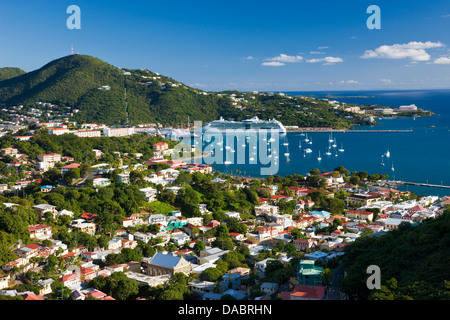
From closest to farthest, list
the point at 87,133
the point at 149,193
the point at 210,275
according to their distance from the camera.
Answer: the point at 210,275
the point at 149,193
the point at 87,133

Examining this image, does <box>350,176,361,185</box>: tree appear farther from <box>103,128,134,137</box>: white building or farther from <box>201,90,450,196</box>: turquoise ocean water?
<box>103,128,134,137</box>: white building

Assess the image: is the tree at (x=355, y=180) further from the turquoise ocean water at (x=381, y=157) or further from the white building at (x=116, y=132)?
the white building at (x=116, y=132)

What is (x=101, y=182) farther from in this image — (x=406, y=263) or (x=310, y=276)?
(x=406, y=263)

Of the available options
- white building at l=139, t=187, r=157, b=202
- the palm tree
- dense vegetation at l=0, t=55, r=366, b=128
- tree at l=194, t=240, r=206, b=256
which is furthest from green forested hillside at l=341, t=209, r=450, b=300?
dense vegetation at l=0, t=55, r=366, b=128

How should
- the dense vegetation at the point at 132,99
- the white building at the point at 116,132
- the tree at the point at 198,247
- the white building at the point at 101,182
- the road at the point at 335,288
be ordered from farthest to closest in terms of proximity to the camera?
the dense vegetation at the point at 132,99 < the white building at the point at 116,132 < the white building at the point at 101,182 < the tree at the point at 198,247 < the road at the point at 335,288

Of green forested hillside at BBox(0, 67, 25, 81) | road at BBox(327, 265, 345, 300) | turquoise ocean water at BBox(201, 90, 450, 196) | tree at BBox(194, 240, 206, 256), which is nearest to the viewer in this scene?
road at BBox(327, 265, 345, 300)

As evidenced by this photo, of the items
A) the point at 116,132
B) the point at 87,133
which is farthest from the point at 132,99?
the point at 87,133

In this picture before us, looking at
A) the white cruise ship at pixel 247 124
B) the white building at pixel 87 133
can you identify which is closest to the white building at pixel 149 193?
the white building at pixel 87 133

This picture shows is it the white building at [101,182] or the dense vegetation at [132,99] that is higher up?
the dense vegetation at [132,99]

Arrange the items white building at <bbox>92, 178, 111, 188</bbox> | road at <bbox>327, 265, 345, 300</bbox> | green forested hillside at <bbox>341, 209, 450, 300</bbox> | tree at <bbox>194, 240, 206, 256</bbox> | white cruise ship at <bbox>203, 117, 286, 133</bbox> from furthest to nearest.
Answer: white cruise ship at <bbox>203, 117, 286, 133</bbox> < white building at <bbox>92, 178, 111, 188</bbox> < tree at <bbox>194, 240, 206, 256</bbox> < road at <bbox>327, 265, 345, 300</bbox> < green forested hillside at <bbox>341, 209, 450, 300</bbox>
